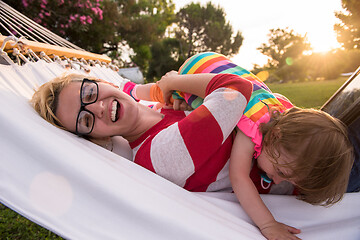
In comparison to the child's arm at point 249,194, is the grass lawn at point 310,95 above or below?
below

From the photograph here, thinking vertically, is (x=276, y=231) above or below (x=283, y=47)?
above

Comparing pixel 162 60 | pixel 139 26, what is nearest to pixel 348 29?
pixel 139 26

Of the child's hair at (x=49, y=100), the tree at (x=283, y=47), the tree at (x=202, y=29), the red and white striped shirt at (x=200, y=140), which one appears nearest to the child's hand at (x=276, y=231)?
the red and white striped shirt at (x=200, y=140)

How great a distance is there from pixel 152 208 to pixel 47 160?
0.38 meters

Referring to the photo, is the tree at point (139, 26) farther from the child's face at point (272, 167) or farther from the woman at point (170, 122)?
the child's face at point (272, 167)

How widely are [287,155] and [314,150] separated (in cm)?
10

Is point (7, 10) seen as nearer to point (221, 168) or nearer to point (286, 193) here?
point (221, 168)

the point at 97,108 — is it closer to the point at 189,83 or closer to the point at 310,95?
the point at 189,83

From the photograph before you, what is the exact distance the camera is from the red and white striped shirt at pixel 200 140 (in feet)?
3.05

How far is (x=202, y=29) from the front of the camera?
26891 millimetres

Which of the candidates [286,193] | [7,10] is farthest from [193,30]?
[286,193]

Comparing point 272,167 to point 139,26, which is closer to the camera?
point 272,167

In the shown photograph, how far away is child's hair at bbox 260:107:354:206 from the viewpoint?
3.15 feet

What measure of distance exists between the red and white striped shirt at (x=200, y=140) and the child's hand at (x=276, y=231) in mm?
289
